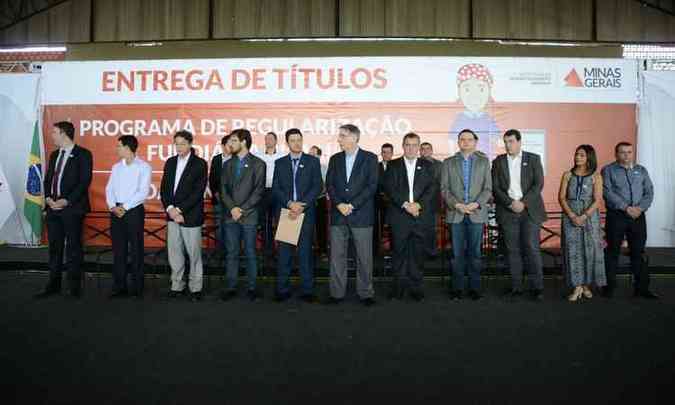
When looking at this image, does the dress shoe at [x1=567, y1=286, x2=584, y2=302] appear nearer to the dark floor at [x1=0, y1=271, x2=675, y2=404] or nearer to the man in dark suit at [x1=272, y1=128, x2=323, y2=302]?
the dark floor at [x1=0, y1=271, x2=675, y2=404]

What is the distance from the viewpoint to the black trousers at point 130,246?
444cm

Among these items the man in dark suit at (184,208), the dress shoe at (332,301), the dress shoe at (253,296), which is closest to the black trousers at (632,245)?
the dress shoe at (332,301)

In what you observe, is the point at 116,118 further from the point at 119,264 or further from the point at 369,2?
the point at 369,2

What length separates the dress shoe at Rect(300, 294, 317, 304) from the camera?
424 centimetres

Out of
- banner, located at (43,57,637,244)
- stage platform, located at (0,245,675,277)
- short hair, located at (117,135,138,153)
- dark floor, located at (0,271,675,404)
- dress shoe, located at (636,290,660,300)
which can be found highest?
banner, located at (43,57,637,244)

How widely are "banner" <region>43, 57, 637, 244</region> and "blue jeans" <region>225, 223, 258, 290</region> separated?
2593 millimetres

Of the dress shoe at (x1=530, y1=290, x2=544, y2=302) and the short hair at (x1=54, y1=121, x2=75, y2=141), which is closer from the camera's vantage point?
the dress shoe at (x1=530, y1=290, x2=544, y2=302)

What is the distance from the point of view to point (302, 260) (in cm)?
431

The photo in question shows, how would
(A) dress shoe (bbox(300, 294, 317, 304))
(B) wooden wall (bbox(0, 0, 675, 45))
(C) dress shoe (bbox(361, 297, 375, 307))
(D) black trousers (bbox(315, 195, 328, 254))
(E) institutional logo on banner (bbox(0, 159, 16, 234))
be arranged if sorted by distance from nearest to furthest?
(C) dress shoe (bbox(361, 297, 375, 307)), (A) dress shoe (bbox(300, 294, 317, 304)), (D) black trousers (bbox(315, 195, 328, 254)), (E) institutional logo on banner (bbox(0, 159, 16, 234)), (B) wooden wall (bbox(0, 0, 675, 45))

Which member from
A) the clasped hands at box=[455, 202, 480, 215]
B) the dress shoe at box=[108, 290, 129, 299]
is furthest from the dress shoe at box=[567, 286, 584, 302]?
the dress shoe at box=[108, 290, 129, 299]

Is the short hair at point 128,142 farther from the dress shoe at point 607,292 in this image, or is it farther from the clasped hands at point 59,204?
the dress shoe at point 607,292

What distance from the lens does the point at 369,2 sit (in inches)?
298

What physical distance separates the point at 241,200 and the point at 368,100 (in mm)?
→ 3068

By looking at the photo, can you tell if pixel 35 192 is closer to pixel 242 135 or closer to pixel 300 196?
pixel 242 135
